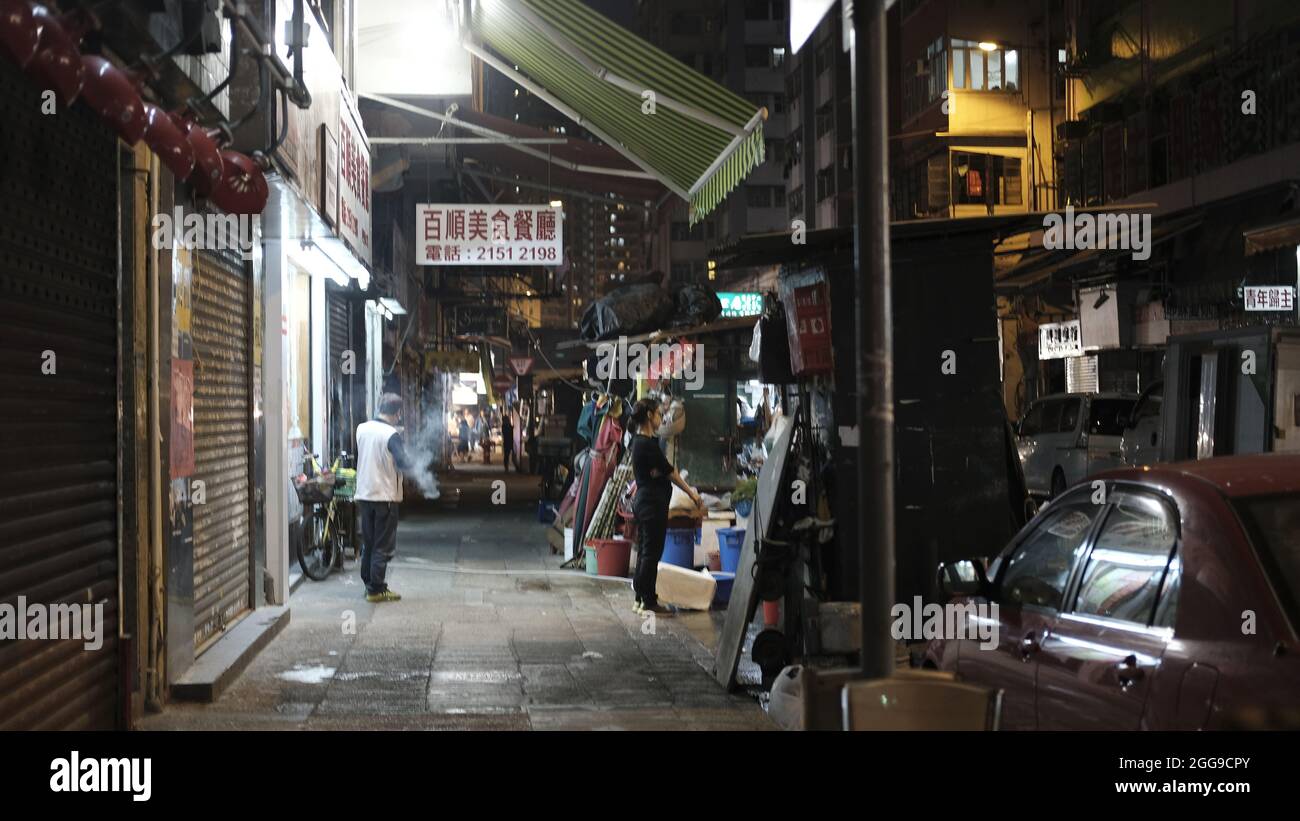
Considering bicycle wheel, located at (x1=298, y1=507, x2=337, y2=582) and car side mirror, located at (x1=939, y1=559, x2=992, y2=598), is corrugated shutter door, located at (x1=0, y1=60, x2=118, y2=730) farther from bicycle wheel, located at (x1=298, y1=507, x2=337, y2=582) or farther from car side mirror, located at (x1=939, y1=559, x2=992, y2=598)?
bicycle wheel, located at (x1=298, y1=507, x2=337, y2=582)

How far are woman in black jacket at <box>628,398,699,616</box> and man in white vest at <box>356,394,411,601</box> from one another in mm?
2646

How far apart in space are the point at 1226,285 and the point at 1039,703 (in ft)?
60.3

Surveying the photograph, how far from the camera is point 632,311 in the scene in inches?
658

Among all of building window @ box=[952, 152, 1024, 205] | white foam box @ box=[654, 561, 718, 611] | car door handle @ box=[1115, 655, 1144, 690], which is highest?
building window @ box=[952, 152, 1024, 205]

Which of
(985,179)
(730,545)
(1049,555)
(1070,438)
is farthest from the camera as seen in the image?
(985,179)

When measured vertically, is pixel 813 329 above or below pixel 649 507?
above

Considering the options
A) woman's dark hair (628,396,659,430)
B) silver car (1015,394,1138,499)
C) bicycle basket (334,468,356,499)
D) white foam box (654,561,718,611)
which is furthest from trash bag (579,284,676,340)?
silver car (1015,394,1138,499)

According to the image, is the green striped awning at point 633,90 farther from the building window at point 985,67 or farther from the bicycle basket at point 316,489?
the building window at point 985,67

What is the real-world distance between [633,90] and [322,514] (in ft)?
25.5

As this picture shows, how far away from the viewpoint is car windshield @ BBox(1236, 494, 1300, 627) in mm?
4066

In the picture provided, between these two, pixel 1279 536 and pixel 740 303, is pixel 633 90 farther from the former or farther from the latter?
pixel 740 303

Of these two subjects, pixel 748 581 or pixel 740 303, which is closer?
pixel 748 581

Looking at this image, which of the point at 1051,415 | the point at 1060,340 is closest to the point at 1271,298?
the point at 1051,415

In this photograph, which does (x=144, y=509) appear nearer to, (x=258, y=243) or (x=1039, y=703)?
(x=258, y=243)
